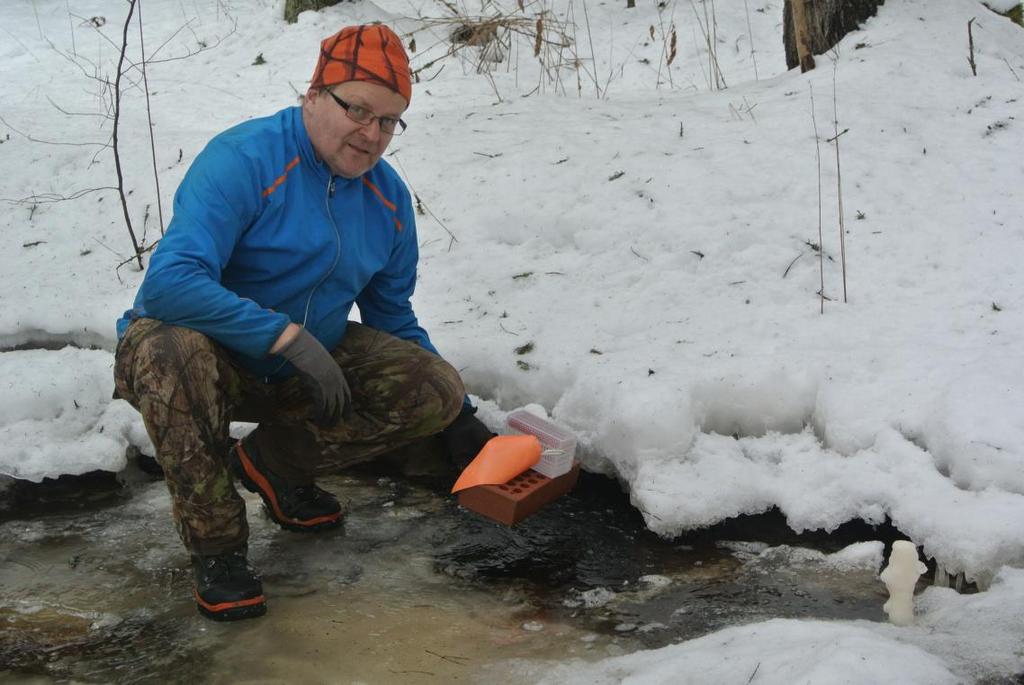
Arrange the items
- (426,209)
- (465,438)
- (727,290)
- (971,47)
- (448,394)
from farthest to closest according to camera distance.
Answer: (971,47), (426,209), (727,290), (465,438), (448,394)

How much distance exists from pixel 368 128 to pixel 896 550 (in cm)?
180

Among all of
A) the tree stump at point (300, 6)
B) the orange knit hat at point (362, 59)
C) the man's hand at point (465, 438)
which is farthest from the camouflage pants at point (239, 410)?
the tree stump at point (300, 6)

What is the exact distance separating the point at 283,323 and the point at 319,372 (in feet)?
0.55

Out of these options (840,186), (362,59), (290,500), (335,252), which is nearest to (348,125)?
(362,59)

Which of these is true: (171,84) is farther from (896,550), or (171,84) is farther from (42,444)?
(896,550)

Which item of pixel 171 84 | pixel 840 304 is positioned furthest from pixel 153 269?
pixel 171 84

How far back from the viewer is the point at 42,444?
3.52m

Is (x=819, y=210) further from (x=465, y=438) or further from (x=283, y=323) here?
(x=283, y=323)

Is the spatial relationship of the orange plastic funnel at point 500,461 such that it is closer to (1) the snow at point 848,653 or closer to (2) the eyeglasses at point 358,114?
(1) the snow at point 848,653

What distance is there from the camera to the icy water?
248cm

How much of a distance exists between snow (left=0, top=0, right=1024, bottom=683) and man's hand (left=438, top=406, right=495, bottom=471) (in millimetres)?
315

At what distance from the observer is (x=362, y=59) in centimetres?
270

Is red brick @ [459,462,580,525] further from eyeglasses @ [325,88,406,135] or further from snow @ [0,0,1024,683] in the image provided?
eyeglasses @ [325,88,406,135]

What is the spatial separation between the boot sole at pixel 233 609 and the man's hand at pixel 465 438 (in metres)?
0.85
